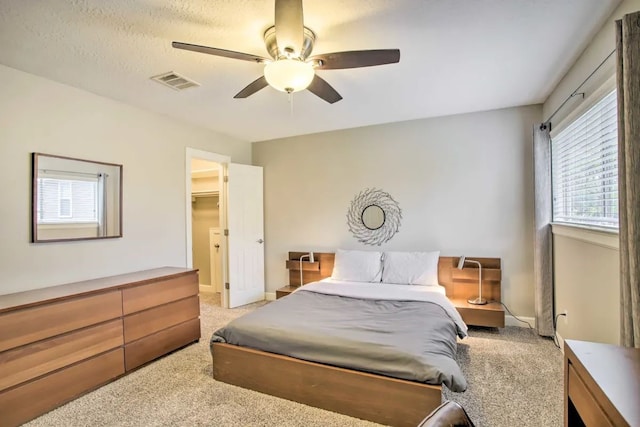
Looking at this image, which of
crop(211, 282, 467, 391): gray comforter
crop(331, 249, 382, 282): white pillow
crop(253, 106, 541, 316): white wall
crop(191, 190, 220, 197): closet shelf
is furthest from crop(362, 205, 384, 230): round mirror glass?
crop(191, 190, 220, 197): closet shelf

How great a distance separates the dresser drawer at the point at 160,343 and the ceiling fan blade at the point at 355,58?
261 cm

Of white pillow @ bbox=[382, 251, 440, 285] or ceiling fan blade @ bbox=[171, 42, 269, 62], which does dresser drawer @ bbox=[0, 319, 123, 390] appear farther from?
white pillow @ bbox=[382, 251, 440, 285]

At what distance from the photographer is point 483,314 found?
329 cm

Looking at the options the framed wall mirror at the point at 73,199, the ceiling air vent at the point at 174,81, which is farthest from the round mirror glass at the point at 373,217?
the framed wall mirror at the point at 73,199

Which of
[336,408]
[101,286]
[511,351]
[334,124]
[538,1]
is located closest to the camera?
[538,1]

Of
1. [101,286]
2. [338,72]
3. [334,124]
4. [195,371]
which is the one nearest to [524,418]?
[195,371]

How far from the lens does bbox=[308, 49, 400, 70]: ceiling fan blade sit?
70.7 inches

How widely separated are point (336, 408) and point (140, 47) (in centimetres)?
273

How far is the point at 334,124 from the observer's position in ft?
13.6

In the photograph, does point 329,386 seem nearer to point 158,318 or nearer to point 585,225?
point 158,318

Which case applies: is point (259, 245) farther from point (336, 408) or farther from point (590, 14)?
point (590, 14)

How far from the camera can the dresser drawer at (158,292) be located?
8.70 feet

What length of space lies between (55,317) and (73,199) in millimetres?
1062

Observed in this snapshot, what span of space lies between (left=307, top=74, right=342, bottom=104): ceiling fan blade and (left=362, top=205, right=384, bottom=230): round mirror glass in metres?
2.01
